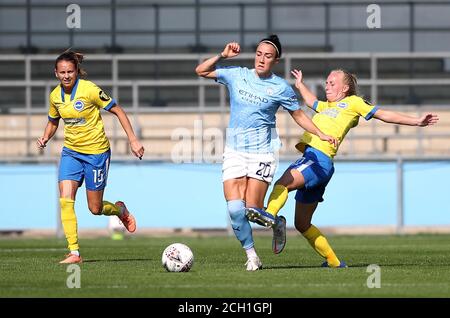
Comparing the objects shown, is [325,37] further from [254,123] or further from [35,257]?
[254,123]

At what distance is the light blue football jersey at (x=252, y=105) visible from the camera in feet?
36.9

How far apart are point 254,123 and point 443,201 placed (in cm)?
1058

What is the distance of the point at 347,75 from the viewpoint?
11984mm

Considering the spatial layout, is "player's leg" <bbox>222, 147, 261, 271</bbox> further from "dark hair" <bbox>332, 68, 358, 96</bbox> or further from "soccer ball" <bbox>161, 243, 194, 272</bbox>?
"dark hair" <bbox>332, 68, 358, 96</bbox>

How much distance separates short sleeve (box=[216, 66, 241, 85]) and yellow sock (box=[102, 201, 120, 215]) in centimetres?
253

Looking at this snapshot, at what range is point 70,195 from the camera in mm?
12602

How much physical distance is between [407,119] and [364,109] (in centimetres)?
50

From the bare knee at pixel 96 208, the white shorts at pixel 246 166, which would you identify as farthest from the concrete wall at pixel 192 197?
the white shorts at pixel 246 166

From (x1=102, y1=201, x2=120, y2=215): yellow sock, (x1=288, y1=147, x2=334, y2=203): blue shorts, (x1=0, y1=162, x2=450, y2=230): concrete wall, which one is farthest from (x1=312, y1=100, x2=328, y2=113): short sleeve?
(x1=0, y1=162, x2=450, y2=230): concrete wall

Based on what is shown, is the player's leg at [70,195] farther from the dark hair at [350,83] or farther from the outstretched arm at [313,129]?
the dark hair at [350,83]

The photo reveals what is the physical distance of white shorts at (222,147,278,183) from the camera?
36.8 ft

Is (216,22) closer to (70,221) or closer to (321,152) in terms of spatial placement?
(70,221)

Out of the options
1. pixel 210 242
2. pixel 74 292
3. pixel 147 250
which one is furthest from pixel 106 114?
pixel 74 292

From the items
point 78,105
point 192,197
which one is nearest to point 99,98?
point 78,105
